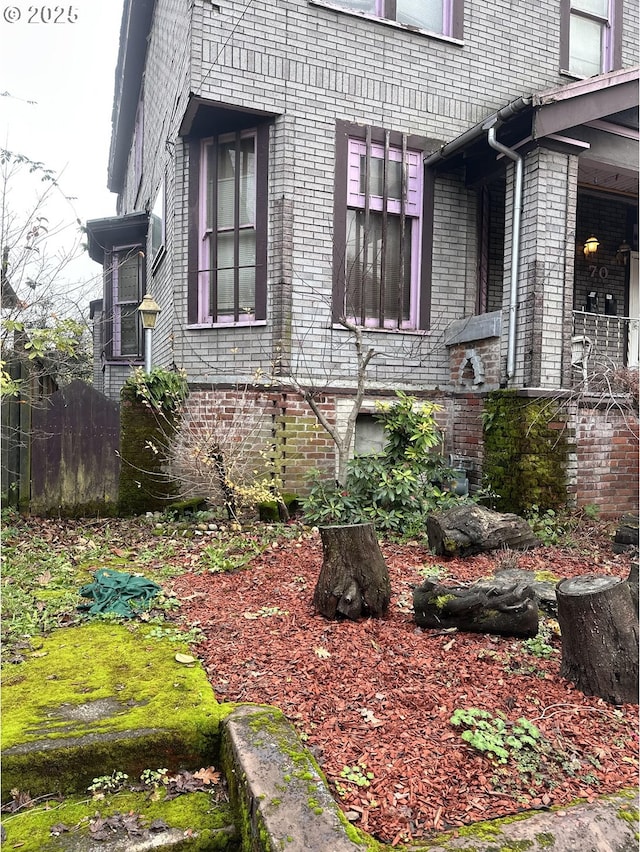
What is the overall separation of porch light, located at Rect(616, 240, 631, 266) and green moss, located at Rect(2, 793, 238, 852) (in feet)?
34.8

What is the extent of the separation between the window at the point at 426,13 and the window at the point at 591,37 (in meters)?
1.98

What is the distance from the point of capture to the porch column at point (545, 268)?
7.10 metres

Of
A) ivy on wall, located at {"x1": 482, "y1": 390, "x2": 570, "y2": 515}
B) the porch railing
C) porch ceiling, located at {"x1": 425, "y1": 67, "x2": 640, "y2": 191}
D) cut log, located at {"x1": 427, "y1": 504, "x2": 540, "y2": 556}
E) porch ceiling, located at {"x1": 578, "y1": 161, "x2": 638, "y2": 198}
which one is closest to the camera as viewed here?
cut log, located at {"x1": 427, "y1": 504, "x2": 540, "y2": 556}

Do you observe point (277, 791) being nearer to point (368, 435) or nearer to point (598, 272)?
point (368, 435)

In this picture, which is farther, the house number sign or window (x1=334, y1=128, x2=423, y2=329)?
the house number sign

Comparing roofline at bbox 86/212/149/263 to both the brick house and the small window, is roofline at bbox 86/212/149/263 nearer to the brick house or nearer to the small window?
the brick house

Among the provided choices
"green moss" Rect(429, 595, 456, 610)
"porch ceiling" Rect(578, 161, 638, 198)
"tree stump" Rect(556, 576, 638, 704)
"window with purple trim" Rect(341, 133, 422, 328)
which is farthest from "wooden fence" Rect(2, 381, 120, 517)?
"porch ceiling" Rect(578, 161, 638, 198)

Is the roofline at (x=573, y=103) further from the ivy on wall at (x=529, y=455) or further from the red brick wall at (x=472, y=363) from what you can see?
the ivy on wall at (x=529, y=455)

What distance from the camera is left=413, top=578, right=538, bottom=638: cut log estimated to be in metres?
3.54

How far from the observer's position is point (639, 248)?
10094 mm

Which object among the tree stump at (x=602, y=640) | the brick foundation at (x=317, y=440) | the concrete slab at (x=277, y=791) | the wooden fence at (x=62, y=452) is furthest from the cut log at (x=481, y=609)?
the wooden fence at (x=62, y=452)

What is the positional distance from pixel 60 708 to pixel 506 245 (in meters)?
7.09

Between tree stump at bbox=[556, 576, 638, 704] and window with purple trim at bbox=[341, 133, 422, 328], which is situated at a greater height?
window with purple trim at bbox=[341, 133, 422, 328]

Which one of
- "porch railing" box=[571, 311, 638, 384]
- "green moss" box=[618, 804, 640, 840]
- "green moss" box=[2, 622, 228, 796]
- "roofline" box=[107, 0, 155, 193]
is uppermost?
"roofline" box=[107, 0, 155, 193]
